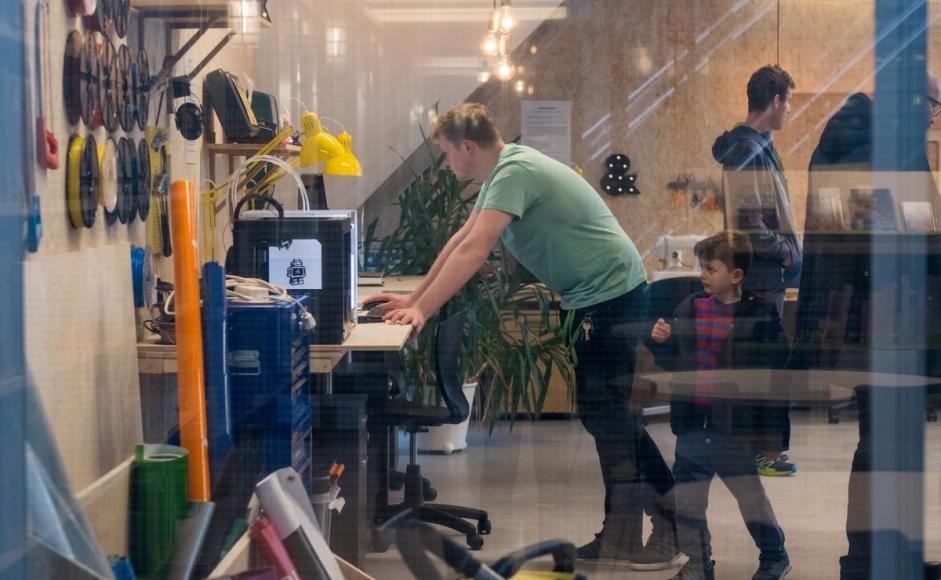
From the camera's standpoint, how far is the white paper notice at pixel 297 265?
1.97 m

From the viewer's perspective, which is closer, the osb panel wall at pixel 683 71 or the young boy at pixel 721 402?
the osb panel wall at pixel 683 71

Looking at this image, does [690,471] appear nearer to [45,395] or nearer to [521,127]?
[521,127]

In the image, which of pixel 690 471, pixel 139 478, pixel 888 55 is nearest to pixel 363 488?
pixel 139 478

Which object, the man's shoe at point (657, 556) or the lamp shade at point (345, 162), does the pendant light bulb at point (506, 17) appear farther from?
the man's shoe at point (657, 556)

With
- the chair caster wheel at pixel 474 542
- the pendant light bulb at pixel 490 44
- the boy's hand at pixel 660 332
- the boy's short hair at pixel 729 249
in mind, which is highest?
the pendant light bulb at pixel 490 44

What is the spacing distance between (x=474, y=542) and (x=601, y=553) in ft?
0.95

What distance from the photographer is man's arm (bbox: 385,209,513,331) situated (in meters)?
1.84

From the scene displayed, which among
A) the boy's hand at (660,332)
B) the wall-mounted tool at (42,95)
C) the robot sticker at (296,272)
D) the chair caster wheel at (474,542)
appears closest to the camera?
the wall-mounted tool at (42,95)

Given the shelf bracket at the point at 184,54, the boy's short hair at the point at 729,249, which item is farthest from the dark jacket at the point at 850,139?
the shelf bracket at the point at 184,54

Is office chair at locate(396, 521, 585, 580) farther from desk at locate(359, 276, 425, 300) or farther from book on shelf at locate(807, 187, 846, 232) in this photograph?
book on shelf at locate(807, 187, 846, 232)

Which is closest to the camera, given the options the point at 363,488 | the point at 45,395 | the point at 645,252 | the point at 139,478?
the point at 45,395

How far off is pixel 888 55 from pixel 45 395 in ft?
4.65

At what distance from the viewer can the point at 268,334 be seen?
1.87m

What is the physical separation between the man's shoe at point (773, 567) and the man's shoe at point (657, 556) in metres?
0.14
